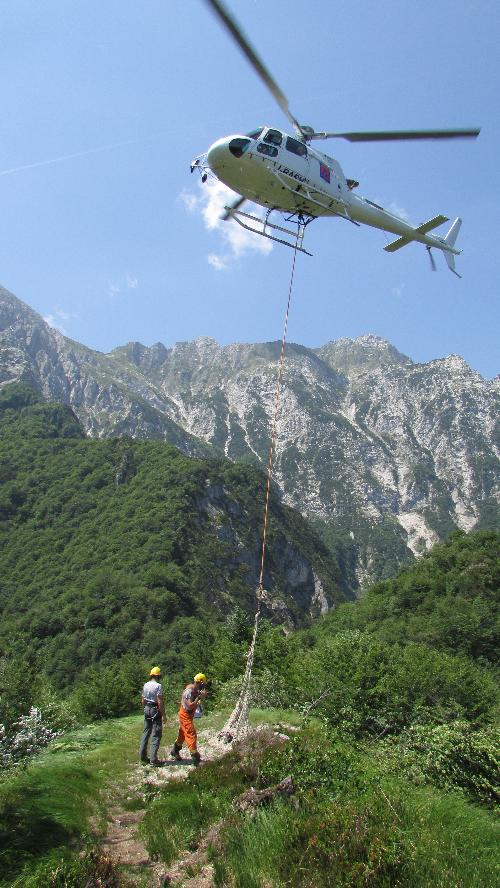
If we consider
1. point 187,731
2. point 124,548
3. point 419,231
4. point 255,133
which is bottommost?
point 187,731

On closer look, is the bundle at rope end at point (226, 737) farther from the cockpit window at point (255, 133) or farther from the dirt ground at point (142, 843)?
the cockpit window at point (255, 133)

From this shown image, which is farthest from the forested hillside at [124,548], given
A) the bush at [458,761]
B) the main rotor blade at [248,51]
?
the main rotor blade at [248,51]

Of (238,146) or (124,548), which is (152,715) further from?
(124,548)

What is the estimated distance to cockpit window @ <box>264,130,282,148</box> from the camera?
15359mm

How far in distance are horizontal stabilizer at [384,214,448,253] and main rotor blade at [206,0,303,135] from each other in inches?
333

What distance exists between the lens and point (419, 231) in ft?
67.7

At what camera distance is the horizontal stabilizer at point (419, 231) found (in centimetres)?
2009

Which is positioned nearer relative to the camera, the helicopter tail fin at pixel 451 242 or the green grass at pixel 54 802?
the green grass at pixel 54 802

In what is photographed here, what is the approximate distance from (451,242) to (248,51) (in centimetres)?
1878

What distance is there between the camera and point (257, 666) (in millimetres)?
31641

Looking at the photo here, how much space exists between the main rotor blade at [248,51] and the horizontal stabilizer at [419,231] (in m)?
8.46

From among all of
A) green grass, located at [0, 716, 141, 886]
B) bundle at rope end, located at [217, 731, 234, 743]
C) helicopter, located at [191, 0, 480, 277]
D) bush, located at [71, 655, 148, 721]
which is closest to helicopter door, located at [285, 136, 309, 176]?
helicopter, located at [191, 0, 480, 277]

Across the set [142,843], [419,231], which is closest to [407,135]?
[419,231]

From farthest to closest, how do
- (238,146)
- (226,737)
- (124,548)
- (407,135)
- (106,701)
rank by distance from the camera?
(124,548) < (106,701) < (238,146) < (407,135) < (226,737)
